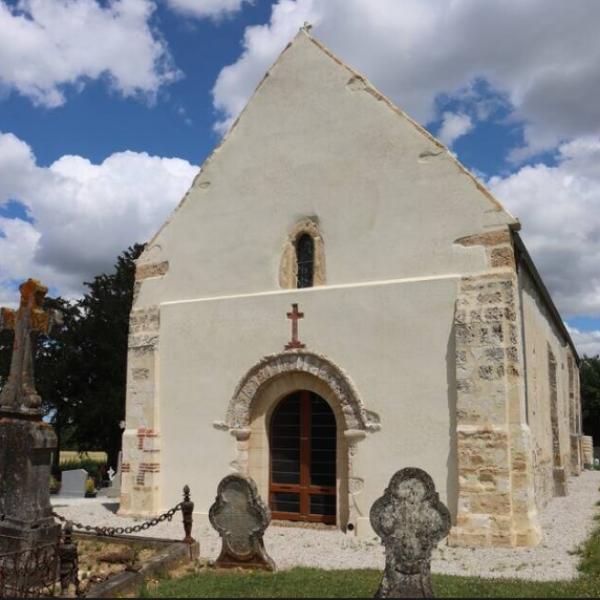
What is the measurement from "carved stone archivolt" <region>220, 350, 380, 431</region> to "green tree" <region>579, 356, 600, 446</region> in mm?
37228

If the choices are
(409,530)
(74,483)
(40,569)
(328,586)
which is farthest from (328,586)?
(74,483)

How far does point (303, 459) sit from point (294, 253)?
148 inches

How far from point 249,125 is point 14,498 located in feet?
26.6

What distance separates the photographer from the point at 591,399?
Result: 142 feet

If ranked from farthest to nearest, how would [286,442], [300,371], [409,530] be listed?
1. [286,442]
2. [300,371]
3. [409,530]

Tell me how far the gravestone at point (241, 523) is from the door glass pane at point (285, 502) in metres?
3.32

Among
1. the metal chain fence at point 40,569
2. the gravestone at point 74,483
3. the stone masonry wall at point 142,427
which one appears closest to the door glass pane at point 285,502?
the stone masonry wall at point 142,427

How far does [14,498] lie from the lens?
815cm

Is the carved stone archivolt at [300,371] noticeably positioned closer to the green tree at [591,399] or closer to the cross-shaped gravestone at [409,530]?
the cross-shaped gravestone at [409,530]

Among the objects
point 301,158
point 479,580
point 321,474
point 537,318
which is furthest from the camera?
point 537,318

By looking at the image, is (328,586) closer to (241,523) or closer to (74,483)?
(241,523)

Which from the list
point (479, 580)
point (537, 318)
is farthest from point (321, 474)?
point (537, 318)

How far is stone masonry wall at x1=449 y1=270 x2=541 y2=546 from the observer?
9.47 m

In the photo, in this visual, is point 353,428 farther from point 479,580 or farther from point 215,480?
point 479,580
